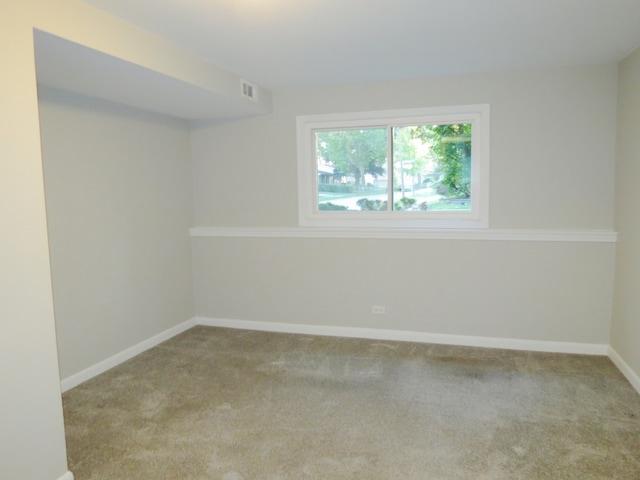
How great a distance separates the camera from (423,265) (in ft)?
13.7

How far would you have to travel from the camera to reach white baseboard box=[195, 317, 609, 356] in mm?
3844

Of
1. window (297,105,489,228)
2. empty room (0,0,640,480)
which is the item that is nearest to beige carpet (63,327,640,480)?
empty room (0,0,640,480)

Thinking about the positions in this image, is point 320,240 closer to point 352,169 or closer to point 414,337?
point 352,169

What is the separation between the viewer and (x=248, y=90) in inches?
156

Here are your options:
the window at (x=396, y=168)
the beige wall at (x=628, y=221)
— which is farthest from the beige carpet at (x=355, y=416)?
the window at (x=396, y=168)

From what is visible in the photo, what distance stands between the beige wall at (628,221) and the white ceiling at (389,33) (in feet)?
0.90

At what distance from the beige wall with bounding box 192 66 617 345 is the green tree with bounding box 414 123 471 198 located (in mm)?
238

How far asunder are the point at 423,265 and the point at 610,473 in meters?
2.19

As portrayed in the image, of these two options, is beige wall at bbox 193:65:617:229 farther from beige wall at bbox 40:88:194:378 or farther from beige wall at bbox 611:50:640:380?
beige wall at bbox 40:88:194:378

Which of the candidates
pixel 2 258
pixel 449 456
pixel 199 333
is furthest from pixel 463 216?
pixel 2 258

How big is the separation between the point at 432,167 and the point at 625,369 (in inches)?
86.9

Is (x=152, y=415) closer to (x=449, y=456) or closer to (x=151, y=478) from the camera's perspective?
(x=151, y=478)

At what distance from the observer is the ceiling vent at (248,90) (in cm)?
386

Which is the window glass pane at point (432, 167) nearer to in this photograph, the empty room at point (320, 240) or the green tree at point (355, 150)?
the empty room at point (320, 240)
